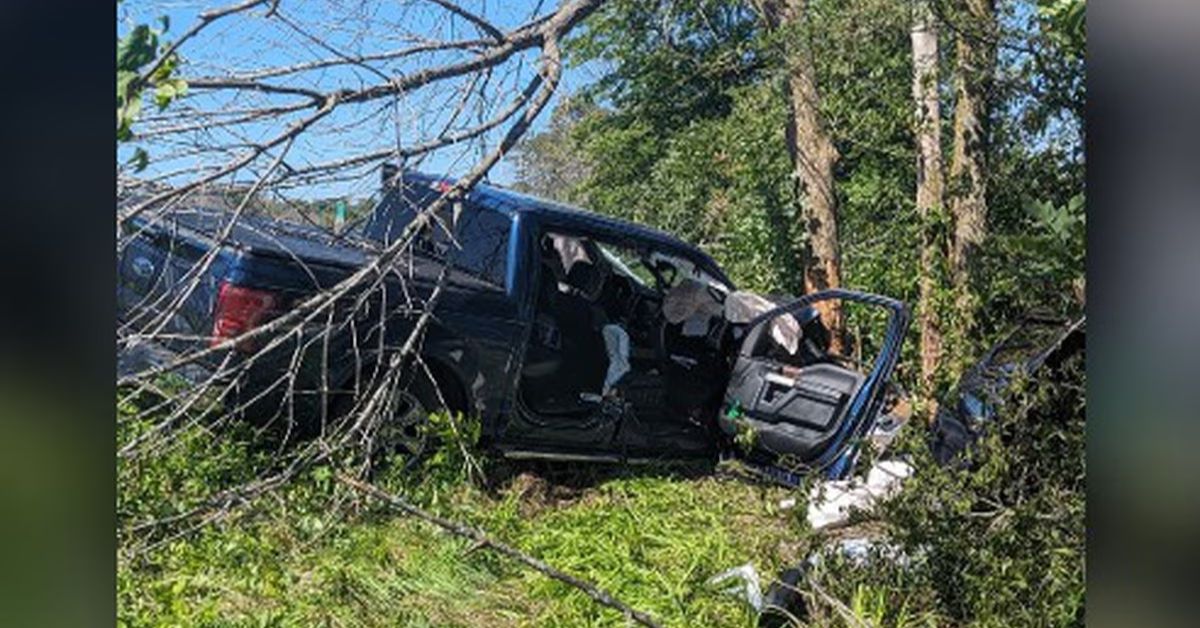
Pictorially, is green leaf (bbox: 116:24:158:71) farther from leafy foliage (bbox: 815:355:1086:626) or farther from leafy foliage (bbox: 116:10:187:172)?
leafy foliage (bbox: 815:355:1086:626)

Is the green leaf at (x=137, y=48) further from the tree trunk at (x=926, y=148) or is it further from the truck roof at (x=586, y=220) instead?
the tree trunk at (x=926, y=148)

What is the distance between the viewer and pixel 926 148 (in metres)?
3.71

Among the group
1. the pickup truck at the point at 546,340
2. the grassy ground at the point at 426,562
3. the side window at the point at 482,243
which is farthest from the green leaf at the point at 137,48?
the side window at the point at 482,243

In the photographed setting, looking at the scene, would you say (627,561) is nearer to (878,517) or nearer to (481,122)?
(878,517)

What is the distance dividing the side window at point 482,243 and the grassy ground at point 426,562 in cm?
88

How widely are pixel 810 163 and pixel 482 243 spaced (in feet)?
4.32

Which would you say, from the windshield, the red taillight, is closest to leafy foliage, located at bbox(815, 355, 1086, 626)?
the windshield

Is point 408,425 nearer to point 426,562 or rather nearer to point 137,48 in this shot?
point 426,562

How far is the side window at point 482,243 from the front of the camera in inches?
150

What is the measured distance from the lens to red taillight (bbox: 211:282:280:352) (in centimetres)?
332

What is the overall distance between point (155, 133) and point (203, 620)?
141 centimetres

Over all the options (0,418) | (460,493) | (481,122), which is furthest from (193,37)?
(460,493)

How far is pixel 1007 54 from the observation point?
343cm

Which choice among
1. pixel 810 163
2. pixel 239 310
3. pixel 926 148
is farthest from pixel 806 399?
pixel 239 310
